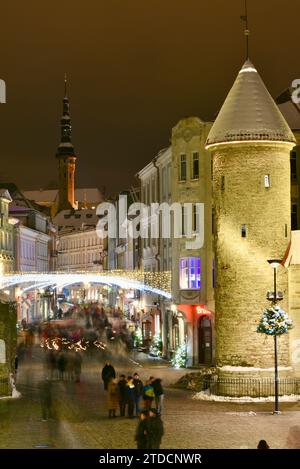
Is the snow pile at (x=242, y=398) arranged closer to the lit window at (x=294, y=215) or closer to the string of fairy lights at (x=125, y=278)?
the lit window at (x=294, y=215)

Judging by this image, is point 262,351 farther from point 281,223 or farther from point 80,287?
point 80,287

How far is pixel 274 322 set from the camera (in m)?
35.2

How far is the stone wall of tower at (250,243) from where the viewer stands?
37844 millimetres

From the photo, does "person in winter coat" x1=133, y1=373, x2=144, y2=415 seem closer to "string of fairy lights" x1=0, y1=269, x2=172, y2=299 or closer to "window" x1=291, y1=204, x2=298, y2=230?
"window" x1=291, y1=204, x2=298, y2=230

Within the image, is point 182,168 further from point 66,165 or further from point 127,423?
point 66,165

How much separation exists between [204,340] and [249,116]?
51.5 feet

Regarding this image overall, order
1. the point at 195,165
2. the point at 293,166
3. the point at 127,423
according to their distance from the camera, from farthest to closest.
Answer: the point at 195,165, the point at 293,166, the point at 127,423

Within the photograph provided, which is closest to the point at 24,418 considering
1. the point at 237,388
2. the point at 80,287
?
the point at 237,388

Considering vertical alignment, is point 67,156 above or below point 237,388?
above

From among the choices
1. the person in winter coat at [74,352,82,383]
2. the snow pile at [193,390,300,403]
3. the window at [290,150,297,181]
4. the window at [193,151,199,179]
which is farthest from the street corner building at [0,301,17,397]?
the window at [290,150,297,181]

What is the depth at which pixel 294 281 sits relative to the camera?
3909 cm

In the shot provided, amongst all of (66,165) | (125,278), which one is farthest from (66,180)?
(125,278)

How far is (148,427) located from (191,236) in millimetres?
30703

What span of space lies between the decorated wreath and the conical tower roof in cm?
663
